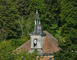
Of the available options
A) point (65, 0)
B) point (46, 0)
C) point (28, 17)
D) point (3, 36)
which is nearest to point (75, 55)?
point (65, 0)

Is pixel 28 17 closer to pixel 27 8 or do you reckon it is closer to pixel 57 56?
pixel 27 8

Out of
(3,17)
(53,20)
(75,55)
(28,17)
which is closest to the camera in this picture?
(75,55)

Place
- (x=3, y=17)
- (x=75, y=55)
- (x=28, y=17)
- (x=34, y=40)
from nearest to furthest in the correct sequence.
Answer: (x=75, y=55) → (x=34, y=40) → (x=3, y=17) → (x=28, y=17)

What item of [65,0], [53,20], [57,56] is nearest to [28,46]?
[57,56]

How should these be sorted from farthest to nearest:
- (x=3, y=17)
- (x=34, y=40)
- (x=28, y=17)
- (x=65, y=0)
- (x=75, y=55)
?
(x=28, y=17), (x=3, y=17), (x=65, y=0), (x=34, y=40), (x=75, y=55)

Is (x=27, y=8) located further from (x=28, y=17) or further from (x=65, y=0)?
(x=65, y=0)

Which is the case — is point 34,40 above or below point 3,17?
below

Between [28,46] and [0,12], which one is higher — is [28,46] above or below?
below

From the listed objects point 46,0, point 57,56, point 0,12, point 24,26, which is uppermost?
point 46,0

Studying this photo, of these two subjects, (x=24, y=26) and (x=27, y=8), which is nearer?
(x=24, y=26)
